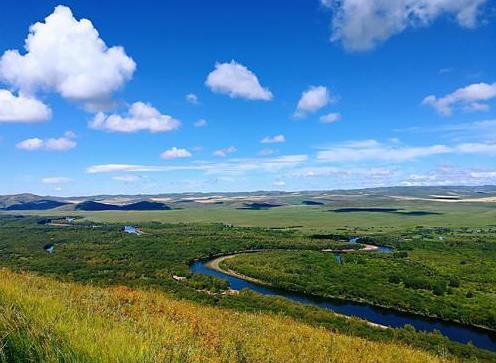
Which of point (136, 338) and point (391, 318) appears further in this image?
point (391, 318)

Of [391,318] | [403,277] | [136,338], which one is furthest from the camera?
[403,277]

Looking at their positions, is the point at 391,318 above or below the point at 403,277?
below

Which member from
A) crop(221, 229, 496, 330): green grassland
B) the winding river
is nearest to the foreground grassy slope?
the winding river

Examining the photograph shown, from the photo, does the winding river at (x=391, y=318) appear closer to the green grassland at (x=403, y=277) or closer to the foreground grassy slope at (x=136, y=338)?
the green grassland at (x=403, y=277)

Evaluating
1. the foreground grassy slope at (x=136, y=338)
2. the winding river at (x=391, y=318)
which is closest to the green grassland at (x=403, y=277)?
the winding river at (x=391, y=318)

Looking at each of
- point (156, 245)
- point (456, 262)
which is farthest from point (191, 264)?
point (456, 262)

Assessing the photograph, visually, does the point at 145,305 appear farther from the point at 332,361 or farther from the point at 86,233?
the point at 86,233

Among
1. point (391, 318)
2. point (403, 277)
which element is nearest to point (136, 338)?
point (391, 318)

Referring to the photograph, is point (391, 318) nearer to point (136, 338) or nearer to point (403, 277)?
point (403, 277)
